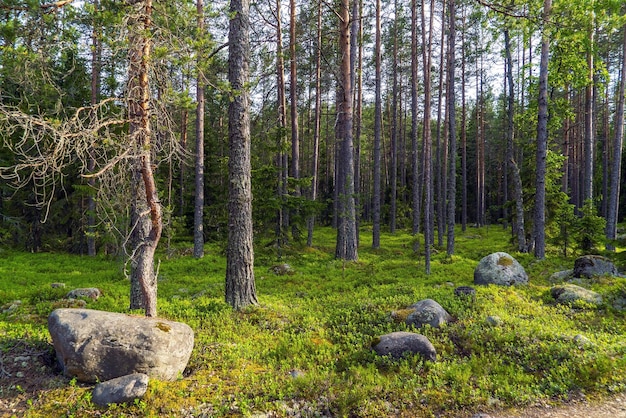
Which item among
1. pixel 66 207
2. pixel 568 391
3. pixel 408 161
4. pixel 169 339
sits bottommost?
pixel 568 391

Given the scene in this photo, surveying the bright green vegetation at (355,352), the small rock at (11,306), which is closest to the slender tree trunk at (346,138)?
the bright green vegetation at (355,352)

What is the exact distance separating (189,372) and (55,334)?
1.88 meters

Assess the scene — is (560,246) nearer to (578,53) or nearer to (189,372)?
(578,53)

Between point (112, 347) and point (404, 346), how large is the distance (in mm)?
4340

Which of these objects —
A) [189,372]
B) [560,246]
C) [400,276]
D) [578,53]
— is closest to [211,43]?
[189,372]

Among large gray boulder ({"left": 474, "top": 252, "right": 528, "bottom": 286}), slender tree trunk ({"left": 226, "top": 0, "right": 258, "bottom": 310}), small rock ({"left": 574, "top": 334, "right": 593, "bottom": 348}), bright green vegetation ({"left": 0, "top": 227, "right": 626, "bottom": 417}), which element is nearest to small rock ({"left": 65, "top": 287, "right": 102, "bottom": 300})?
Answer: bright green vegetation ({"left": 0, "top": 227, "right": 626, "bottom": 417})

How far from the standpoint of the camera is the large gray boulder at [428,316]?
681 centimetres

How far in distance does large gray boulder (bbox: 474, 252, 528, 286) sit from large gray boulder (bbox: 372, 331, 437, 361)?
18.0ft

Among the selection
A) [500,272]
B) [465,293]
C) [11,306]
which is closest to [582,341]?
[465,293]

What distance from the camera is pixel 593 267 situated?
1059 cm

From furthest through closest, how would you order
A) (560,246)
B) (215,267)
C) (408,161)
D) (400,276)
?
(408,161), (560,246), (215,267), (400,276)

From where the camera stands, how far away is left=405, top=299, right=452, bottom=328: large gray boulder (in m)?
6.81

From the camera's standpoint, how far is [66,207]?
19344mm

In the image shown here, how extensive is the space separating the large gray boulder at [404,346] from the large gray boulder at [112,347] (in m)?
3.13
